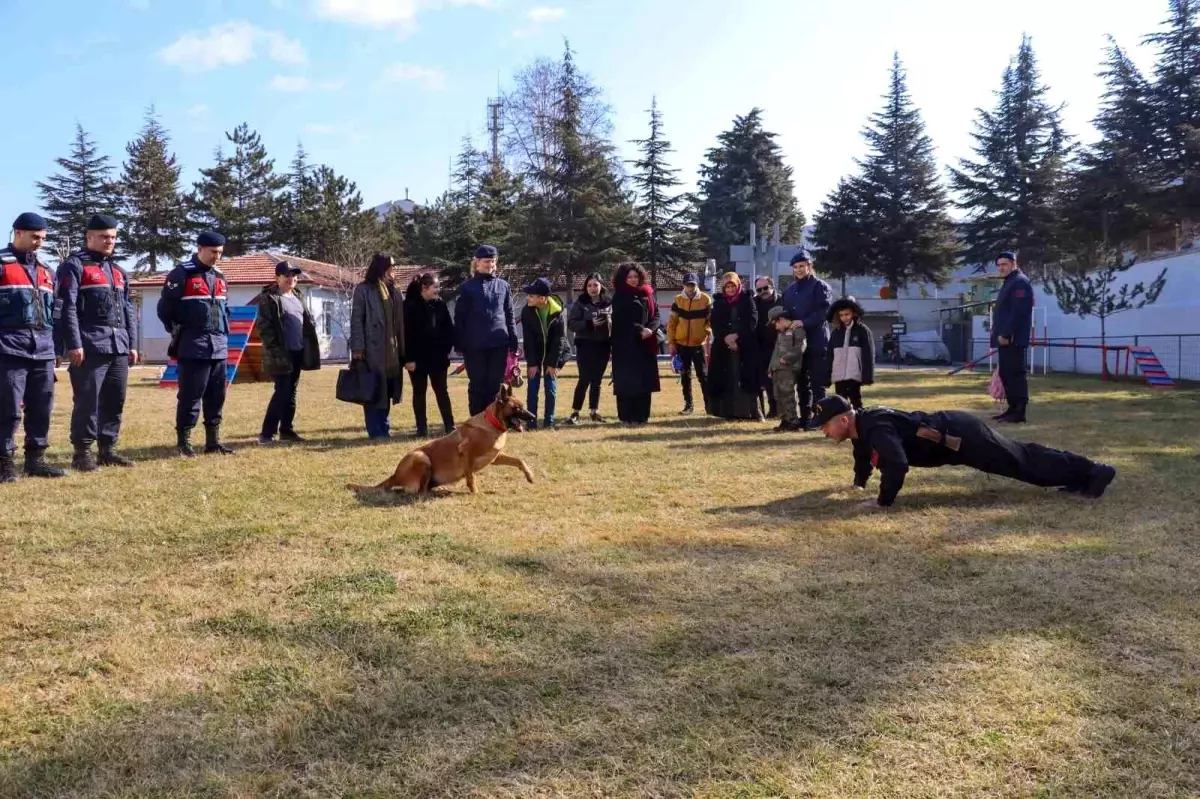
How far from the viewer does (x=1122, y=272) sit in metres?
23.3

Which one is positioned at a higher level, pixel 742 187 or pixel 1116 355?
pixel 742 187

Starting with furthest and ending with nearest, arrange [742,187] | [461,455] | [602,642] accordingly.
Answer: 1. [742,187]
2. [461,455]
3. [602,642]

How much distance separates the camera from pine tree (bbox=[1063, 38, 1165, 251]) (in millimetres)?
32688

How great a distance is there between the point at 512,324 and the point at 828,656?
6500 millimetres

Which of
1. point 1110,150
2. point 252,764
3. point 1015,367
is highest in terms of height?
point 1110,150

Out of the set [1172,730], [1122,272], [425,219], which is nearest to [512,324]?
[1172,730]

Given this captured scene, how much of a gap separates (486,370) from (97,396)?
3505mm

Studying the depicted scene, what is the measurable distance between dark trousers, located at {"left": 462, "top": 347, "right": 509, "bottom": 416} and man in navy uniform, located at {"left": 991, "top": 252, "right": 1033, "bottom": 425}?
5.68 metres

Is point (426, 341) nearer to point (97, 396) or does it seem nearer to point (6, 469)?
point (97, 396)

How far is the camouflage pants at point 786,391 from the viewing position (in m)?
9.36

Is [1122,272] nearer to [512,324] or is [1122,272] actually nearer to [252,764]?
Result: [512,324]

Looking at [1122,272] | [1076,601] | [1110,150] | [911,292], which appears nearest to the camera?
[1076,601]

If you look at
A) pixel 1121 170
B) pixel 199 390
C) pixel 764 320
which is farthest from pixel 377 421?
pixel 1121 170

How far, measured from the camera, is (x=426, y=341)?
9.18 m
